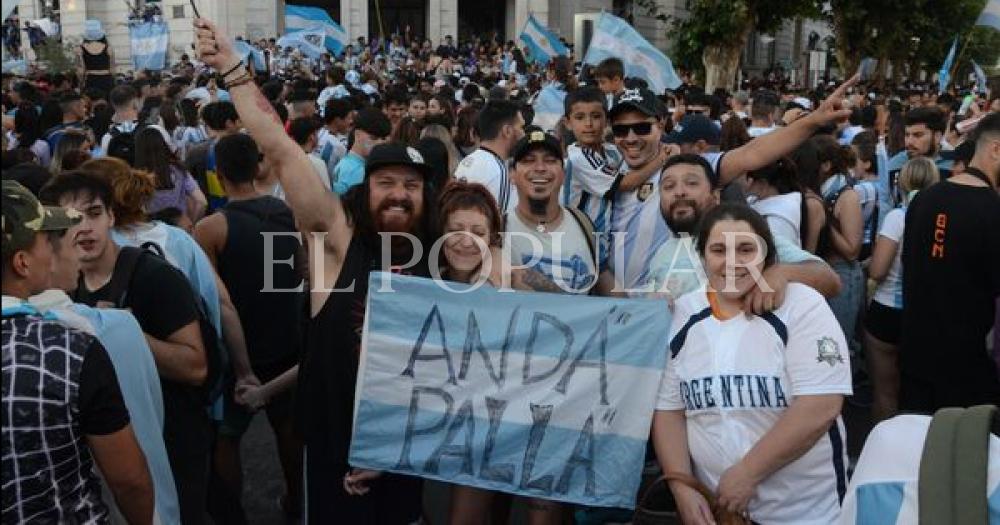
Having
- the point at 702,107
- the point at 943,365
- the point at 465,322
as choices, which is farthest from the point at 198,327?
the point at 702,107

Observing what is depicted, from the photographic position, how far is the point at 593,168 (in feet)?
16.8

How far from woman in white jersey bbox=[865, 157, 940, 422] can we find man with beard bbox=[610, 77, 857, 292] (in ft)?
4.83

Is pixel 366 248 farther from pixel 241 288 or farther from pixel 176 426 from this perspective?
pixel 241 288

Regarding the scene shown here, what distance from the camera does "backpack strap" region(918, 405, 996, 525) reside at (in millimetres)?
1954

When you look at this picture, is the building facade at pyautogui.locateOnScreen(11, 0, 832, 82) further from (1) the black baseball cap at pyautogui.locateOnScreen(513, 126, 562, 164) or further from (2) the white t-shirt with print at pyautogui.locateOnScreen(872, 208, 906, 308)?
(1) the black baseball cap at pyautogui.locateOnScreen(513, 126, 562, 164)

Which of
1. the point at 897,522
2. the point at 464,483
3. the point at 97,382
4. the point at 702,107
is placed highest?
the point at 702,107

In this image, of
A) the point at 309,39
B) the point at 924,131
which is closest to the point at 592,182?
the point at 924,131

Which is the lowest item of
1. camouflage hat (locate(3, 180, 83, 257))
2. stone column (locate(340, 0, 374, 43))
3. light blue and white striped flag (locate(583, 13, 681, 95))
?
camouflage hat (locate(3, 180, 83, 257))

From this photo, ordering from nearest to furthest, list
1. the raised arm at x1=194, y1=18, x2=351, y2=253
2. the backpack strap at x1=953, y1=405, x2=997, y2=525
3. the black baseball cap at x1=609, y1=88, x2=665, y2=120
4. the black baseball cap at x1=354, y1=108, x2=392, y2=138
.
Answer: the backpack strap at x1=953, y1=405, x2=997, y2=525 < the raised arm at x1=194, y1=18, x2=351, y2=253 < the black baseball cap at x1=609, y1=88, x2=665, y2=120 < the black baseball cap at x1=354, y1=108, x2=392, y2=138

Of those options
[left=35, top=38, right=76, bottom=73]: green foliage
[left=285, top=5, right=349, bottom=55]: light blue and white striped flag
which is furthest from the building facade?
[left=285, top=5, right=349, bottom=55]: light blue and white striped flag

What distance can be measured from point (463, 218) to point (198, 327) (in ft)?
3.68

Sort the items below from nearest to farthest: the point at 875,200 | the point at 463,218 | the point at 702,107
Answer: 1. the point at 463,218
2. the point at 875,200
3. the point at 702,107

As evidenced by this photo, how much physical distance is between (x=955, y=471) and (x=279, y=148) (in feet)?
7.83

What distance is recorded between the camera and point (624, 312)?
3.65 meters
